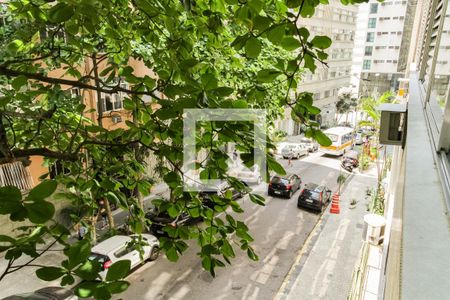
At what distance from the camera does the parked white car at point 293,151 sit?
24.3 meters

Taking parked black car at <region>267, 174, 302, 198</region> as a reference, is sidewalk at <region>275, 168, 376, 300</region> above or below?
below

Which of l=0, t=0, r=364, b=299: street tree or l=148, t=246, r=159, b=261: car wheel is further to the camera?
l=148, t=246, r=159, b=261: car wheel

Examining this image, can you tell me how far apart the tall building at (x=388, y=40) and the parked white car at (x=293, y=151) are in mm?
18763

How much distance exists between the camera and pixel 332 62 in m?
33.6

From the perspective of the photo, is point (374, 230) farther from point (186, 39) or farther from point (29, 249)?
point (29, 249)

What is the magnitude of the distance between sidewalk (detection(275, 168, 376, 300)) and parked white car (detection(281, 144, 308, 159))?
808 centimetres

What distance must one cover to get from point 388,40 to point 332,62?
1188 centimetres

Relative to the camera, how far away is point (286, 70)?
1518 mm

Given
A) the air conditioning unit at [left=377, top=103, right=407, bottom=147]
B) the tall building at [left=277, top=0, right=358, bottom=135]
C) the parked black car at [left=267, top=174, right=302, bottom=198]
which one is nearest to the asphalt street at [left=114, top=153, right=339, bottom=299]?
the parked black car at [left=267, top=174, right=302, bottom=198]

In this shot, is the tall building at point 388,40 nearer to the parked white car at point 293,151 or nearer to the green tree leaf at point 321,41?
the parked white car at point 293,151

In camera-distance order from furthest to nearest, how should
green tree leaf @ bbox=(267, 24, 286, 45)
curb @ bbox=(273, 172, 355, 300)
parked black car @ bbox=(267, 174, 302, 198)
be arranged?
parked black car @ bbox=(267, 174, 302, 198) → curb @ bbox=(273, 172, 355, 300) → green tree leaf @ bbox=(267, 24, 286, 45)

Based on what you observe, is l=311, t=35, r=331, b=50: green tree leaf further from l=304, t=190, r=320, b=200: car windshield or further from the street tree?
l=304, t=190, r=320, b=200: car windshield

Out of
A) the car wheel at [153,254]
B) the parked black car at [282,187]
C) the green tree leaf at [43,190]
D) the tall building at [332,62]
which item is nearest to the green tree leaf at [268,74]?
the green tree leaf at [43,190]

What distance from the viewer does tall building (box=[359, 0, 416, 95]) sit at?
39031mm
